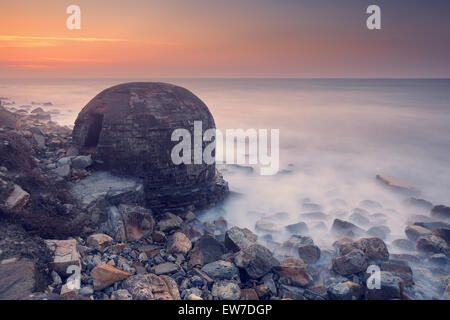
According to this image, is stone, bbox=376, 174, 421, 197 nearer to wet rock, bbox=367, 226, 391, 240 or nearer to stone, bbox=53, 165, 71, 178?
wet rock, bbox=367, 226, 391, 240

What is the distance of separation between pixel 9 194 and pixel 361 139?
2535 centimetres

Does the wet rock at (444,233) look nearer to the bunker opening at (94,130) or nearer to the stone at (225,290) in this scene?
the stone at (225,290)

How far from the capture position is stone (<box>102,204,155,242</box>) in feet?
21.2

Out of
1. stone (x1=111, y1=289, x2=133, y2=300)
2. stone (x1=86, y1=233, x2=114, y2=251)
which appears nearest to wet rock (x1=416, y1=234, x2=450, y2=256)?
stone (x1=111, y1=289, x2=133, y2=300)

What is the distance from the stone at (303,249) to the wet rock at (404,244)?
106 inches

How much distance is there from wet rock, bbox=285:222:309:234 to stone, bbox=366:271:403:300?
341 centimetres

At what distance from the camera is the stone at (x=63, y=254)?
4.75m

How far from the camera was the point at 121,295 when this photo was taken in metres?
4.61

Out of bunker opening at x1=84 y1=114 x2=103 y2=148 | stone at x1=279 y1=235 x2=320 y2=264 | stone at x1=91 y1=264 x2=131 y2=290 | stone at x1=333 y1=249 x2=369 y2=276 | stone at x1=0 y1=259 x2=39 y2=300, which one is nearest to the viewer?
stone at x1=0 y1=259 x2=39 y2=300

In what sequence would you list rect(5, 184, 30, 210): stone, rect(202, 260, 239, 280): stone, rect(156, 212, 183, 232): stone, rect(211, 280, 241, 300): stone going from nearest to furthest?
1. rect(211, 280, 241, 300): stone
2. rect(5, 184, 30, 210): stone
3. rect(202, 260, 239, 280): stone
4. rect(156, 212, 183, 232): stone

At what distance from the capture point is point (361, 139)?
25297mm

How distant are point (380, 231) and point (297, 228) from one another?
2.49 meters
